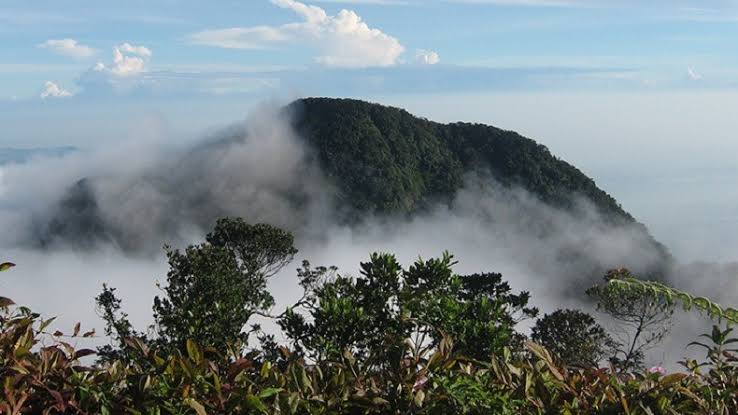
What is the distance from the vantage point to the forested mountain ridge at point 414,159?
96062 millimetres

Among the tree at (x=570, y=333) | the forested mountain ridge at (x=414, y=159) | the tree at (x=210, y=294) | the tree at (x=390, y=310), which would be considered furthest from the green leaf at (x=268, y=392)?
the forested mountain ridge at (x=414, y=159)

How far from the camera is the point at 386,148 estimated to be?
97.9 metres

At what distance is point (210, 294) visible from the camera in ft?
45.3

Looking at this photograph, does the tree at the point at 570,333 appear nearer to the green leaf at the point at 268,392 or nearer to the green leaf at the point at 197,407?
the green leaf at the point at 268,392

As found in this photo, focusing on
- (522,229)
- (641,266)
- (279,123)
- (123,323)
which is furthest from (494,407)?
(279,123)

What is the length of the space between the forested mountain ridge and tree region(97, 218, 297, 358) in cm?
7576

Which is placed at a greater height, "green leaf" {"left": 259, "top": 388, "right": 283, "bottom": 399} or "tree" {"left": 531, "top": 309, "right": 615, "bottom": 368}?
"green leaf" {"left": 259, "top": 388, "right": 283, "bottom": 399}

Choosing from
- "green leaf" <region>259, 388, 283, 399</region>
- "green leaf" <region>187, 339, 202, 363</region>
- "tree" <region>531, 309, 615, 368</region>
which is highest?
"green leaf" <region>187, 339, 202, 363</region>

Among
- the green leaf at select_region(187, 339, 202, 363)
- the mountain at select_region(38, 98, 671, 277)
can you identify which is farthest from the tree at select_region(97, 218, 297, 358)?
the mountain at select_region(38, 98, 671, 277)

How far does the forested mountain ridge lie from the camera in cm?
9606

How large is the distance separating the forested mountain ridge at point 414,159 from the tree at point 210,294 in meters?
75.8

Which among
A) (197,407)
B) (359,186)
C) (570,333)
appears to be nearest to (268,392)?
(197,407)

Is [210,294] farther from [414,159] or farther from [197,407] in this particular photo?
[414,159]

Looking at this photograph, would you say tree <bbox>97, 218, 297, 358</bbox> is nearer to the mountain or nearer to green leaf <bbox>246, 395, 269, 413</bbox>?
green leaf <bbox>246, 395, 269, 413</bbox>
